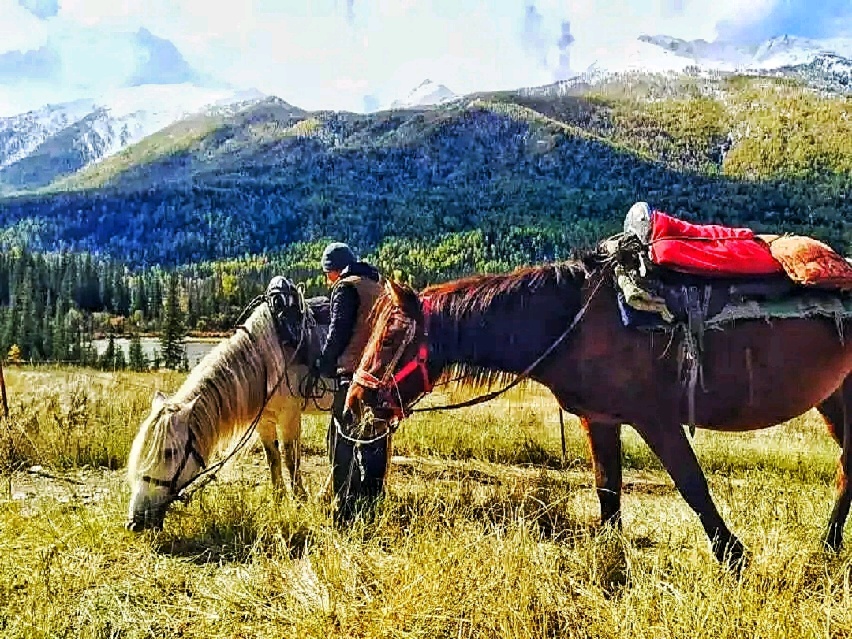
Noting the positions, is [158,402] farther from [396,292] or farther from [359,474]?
[396,292]

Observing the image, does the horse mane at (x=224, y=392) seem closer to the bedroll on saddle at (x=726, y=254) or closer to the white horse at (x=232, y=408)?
the white horse at (x=232, y=408)

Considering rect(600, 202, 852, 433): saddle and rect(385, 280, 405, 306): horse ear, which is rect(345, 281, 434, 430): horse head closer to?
rect(385, 280, 405, 306): horse ear

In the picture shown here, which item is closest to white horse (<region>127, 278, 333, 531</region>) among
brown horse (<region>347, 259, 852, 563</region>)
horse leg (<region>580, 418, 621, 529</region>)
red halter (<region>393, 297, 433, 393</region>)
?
brown horse (<region>347, 259, 852, 563</region>)

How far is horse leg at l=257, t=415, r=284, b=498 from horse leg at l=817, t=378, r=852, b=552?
420cm

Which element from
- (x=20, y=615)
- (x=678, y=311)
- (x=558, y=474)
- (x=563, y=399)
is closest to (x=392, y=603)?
(x=563, y=399)

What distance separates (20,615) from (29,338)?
119 feet

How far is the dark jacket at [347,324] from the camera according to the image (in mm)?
5301

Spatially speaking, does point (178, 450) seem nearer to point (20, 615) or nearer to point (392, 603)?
point (20, 615)

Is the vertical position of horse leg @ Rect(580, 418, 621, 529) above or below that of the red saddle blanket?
below

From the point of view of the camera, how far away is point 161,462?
15.2 ft

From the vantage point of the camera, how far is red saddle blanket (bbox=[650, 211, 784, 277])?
13.4ft

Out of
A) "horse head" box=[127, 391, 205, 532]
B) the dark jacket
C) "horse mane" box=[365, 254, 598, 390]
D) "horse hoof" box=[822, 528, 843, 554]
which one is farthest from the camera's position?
the dark jacket

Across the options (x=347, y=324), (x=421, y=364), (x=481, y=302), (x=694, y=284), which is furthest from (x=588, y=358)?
(x=347, y=324)

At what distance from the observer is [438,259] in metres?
145
